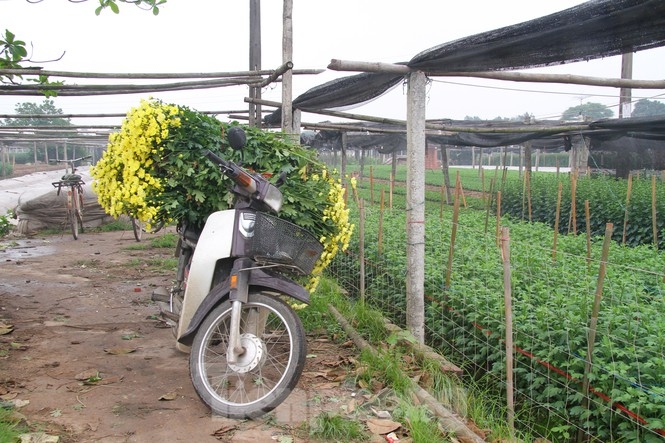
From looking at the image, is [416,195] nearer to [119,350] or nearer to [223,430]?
[223,430]

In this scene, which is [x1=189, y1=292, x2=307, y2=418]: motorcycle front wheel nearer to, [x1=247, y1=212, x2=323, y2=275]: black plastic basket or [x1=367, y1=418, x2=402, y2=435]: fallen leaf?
[x1=247, y1=212, x2=323, y2=275]: black plastic basket

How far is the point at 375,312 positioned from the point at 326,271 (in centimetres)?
256

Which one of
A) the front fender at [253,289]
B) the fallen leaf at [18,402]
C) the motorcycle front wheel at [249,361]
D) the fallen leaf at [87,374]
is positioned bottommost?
the fallen leaf at [87,374]

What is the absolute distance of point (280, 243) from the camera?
11.3 ft

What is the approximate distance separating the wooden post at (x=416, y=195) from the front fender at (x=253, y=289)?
4.54ft

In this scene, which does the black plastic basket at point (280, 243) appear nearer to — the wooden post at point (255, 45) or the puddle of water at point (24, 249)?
the wooden post at point (255, 45)

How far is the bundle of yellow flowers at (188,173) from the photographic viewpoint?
4066 millimetres

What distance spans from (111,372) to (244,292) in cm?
135

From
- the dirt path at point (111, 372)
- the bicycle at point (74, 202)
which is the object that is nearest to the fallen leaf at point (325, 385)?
the dirt path at point (111, 372)

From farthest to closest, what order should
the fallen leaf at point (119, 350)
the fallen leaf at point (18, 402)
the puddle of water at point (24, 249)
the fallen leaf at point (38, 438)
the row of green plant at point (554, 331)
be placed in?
the puddle of water at point (24, 249) → the fallen leaf at point (119, 350) → the row of green plant at point (554, 331) → the fallen leaf at point (18, 402) → the fallen leaf at point (38, 438)

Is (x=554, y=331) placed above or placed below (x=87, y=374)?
above

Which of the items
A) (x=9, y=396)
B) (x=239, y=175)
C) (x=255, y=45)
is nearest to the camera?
(x=239, y=175)

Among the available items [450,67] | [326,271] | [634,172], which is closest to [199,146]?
[450,67]

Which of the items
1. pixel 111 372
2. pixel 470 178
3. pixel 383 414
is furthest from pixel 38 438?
pixel 470 178
